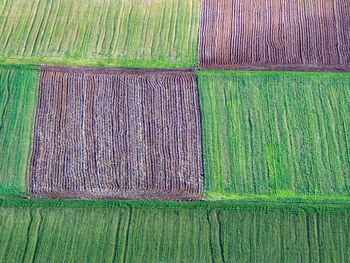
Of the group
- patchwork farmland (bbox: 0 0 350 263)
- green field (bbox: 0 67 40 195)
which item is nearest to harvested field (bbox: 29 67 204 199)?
patchwork farmland (bbox: 0 0 350 263)

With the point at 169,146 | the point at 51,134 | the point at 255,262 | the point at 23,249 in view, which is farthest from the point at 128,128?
the point at 255,262

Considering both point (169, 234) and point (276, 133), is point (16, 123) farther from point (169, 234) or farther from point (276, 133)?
point (276, 133)

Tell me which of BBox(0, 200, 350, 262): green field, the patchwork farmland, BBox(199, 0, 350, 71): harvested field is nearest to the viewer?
BBox(0, 200, 350, 262): green field

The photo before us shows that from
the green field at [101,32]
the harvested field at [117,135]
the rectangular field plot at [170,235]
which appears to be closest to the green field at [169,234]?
the rectangular field plot at [170,235]

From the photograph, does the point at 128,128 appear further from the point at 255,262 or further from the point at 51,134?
the point at 255,262

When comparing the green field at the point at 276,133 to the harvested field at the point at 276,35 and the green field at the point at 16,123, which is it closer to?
the harvested field at the point at 276,35

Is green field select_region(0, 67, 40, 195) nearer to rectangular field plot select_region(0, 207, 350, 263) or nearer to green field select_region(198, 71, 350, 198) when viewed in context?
rectangular field plot select_region(0, 207, 350, 263)
